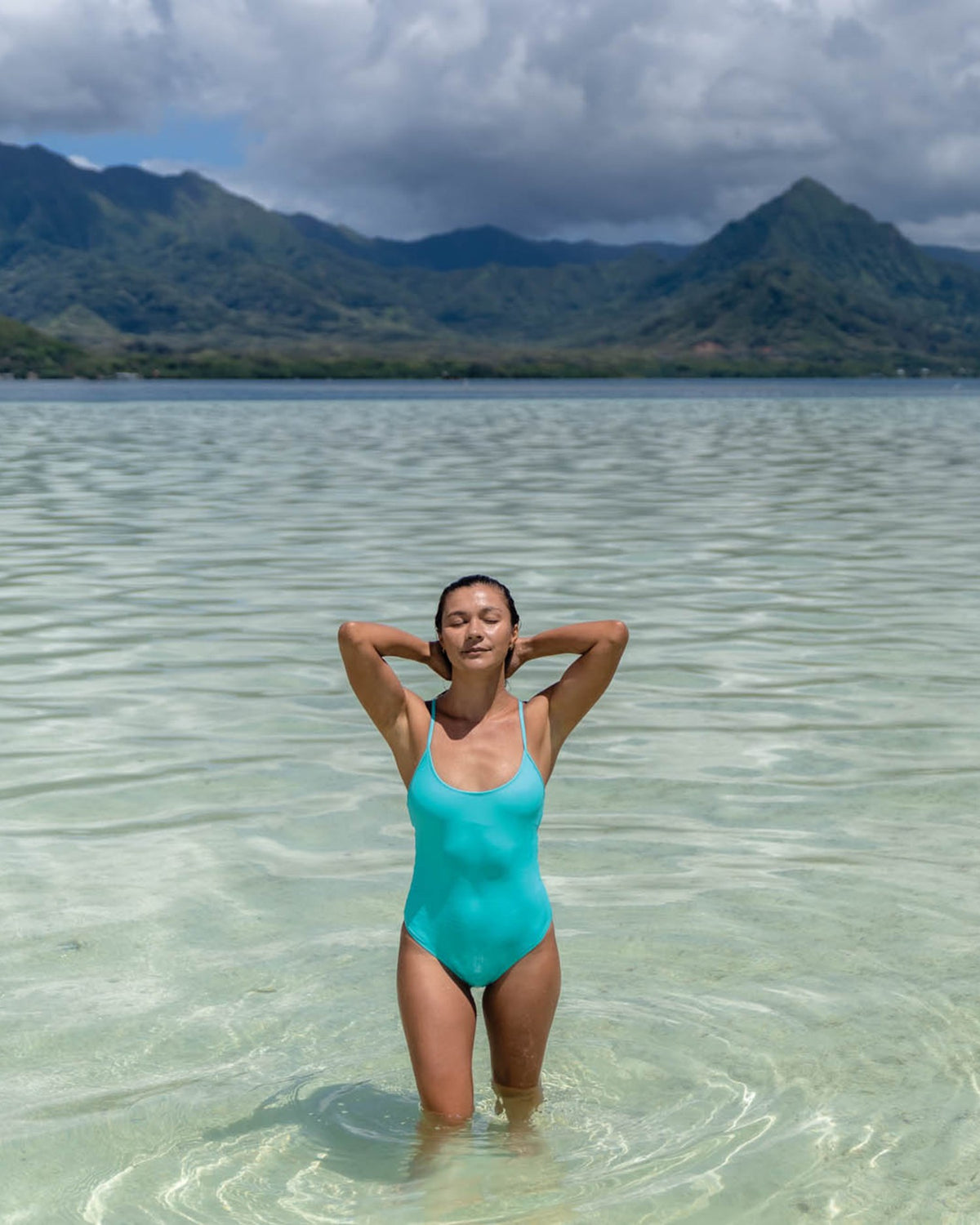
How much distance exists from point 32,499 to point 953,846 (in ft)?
90.8

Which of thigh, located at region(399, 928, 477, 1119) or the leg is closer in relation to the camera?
thigh, located at region(399, 928, 477, 1119)

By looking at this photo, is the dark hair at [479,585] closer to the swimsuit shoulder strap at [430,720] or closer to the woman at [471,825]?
the woman at [471,825]

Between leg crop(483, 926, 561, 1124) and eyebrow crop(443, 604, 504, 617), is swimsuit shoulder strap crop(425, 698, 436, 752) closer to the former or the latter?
eyebrow crop(443, 604, 504, 617)

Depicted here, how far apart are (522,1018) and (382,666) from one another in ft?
4.90

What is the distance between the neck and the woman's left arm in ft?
0.54

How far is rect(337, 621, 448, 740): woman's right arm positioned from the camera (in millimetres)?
5609

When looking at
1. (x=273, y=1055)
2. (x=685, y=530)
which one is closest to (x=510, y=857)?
(x=273, y=1055)

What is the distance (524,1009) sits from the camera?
5645mm

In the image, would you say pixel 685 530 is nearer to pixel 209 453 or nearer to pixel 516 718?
pixel 516 718

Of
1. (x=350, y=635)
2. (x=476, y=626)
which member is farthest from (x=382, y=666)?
(x=476, y=626)

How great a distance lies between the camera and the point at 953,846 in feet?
30.1

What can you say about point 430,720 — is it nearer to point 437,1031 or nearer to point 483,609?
point 483,609

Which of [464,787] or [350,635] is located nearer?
[464,787]

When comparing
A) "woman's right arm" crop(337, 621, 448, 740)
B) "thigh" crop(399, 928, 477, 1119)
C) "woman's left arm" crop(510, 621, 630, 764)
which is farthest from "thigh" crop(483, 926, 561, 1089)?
"woman's right arm" crop(337, 621, 448, 740)
